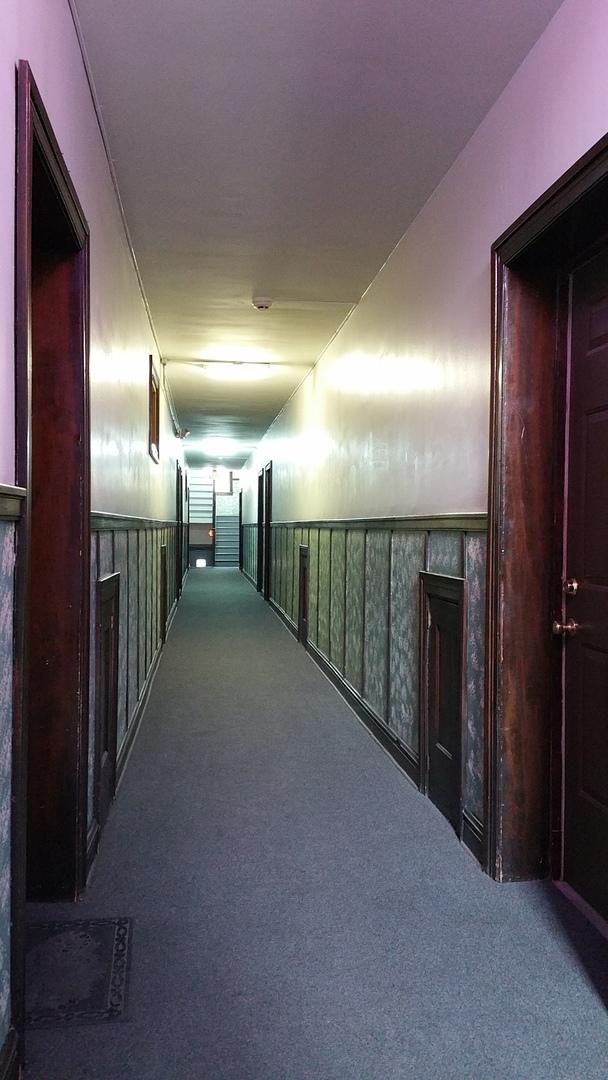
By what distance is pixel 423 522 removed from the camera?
137 inches

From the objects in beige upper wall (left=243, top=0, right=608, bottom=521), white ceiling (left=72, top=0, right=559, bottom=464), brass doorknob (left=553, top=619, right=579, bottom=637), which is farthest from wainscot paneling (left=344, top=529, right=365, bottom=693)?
brass doorknob (left=553, top=619, right=579, bottom=637)

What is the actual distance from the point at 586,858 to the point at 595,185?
76.6 inches

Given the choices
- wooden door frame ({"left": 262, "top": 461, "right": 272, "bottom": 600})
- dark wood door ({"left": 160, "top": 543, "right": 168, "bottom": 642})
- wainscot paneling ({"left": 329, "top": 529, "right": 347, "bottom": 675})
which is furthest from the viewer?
wooden door frame ({"left": 262, "top": 461, "right": 272, "bottom": 600})

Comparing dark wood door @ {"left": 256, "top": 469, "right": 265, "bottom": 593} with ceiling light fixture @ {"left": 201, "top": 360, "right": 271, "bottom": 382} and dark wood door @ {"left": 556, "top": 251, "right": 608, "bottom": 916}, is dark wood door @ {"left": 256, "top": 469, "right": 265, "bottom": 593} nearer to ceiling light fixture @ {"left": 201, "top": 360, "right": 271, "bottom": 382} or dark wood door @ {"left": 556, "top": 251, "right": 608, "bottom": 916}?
ceiling light fixture @ {"left": 201, "top": 360, "right": 271, "bottom": 382}

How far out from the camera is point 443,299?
3291 mm

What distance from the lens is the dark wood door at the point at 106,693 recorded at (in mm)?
2850

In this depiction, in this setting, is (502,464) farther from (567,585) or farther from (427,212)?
(427,212)

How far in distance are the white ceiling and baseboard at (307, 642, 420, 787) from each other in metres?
2.60

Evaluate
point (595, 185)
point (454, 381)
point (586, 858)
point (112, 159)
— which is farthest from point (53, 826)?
point (112, 159)

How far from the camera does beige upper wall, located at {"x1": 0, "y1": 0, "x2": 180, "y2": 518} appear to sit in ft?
5.11

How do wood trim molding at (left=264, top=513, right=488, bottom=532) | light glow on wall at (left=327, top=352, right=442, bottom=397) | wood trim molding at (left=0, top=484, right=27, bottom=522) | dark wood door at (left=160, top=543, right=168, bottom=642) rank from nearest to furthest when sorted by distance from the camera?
wood trim molding at (left=0, top=484, right=27, bottom=522), wood trim molding at (left=264, top=513, right=488, bottom=532), light glow on wall at (left=327, top=352, right=442, bottom=397), dark wood door at (left=160, top=543, right=168, bottom=642)

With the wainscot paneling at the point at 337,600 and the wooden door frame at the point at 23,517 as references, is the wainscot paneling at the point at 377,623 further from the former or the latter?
the wooden door frame at the point at 23,517

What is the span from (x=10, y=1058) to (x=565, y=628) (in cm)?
188

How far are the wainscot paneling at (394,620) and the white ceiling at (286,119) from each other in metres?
1.50
